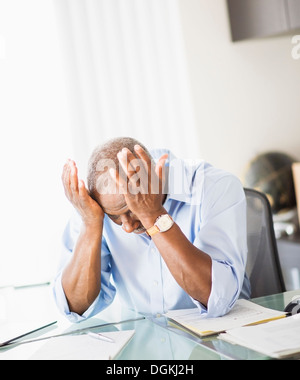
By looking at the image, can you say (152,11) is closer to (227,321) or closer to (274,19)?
(274,19)

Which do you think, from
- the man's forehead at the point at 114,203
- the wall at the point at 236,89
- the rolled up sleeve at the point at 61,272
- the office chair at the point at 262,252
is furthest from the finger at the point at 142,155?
the wall at the point at 236,89

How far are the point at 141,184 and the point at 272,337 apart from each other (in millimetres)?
497

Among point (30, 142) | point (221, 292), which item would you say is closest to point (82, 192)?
point (221, 292)

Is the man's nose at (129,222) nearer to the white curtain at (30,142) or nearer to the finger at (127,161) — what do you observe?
the finger at (127,161)

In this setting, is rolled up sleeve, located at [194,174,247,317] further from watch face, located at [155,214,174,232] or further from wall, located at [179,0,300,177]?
wall, located at [179,0,300,177]

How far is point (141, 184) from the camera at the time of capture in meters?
1.35

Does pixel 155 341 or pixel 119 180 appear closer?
pixel 155 341

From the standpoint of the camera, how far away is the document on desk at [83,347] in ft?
3.70

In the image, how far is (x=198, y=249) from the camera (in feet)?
4.50

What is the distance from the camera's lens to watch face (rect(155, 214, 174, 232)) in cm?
135

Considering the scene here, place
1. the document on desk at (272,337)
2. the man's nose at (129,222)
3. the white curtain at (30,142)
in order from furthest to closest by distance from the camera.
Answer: the white curtain at (30,142) < the man's nose at (129,222) < the document on desk at (272,337)

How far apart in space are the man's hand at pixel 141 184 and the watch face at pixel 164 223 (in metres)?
0.02

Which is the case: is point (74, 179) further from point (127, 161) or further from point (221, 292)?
point (221, 292)
